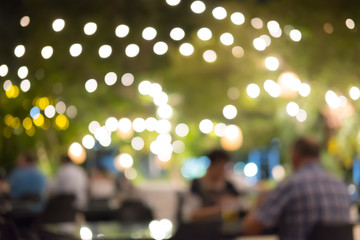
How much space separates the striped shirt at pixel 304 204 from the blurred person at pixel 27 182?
5301 millimetres

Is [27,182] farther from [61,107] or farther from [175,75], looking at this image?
[175,75]

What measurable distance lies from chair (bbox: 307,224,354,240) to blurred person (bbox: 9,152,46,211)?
580 cm

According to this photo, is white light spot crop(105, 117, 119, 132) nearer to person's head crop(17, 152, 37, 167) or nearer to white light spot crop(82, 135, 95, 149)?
white light spot crop(82, 135, 95, 149)

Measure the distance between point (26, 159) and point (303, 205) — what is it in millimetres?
5619

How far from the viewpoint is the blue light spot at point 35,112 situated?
36.0 feet

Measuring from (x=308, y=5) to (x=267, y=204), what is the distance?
159cm

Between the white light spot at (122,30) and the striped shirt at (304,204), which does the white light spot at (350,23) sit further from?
the white light spot at (122,30)

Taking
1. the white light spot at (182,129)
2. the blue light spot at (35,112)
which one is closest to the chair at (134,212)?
the blue light spot at (35,112)

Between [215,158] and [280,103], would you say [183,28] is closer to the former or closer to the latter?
[215,158]

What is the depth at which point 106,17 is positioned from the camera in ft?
23.4

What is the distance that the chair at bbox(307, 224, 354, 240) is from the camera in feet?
15.5

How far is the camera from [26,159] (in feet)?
33.1

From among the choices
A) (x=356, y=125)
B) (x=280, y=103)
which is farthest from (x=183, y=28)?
(x=280, y=103)

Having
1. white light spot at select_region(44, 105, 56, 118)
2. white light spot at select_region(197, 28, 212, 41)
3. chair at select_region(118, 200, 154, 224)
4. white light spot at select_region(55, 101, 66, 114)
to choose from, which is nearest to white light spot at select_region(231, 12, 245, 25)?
white light spot at select_region(197, 28, 212, 41)
